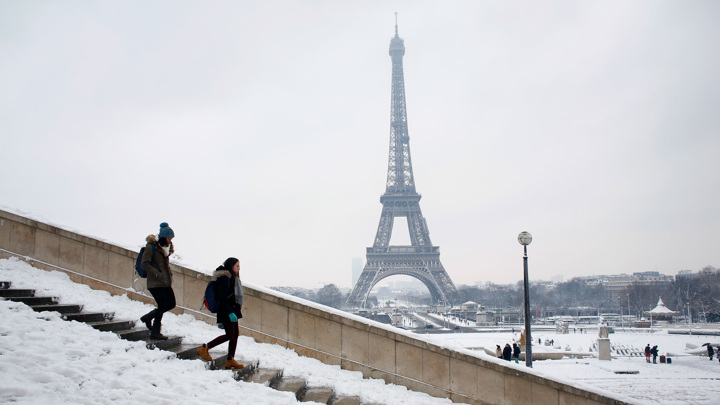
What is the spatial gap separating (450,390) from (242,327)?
373 centimetres

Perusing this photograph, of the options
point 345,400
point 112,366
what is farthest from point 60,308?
point 345,400

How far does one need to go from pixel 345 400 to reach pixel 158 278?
10.1 ft

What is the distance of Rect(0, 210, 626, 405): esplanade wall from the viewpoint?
879cm

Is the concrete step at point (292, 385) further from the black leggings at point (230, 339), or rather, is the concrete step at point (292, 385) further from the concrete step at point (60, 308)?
the concrete step at point (60, 308)

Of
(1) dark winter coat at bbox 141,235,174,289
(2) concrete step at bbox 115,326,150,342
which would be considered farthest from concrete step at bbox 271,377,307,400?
(1) dark winter coat at bbox 141,235,174,289

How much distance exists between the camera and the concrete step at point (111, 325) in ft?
23.4

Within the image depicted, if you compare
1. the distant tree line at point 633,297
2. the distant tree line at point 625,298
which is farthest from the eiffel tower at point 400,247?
the distant tree line at point 633,297

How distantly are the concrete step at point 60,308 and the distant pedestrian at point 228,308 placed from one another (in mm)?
2163

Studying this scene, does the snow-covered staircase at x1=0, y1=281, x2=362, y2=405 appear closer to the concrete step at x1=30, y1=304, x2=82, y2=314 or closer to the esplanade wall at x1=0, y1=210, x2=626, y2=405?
the concrete step at x1=30, y1=304, x2=82, y2=314

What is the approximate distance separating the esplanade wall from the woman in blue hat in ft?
7.21

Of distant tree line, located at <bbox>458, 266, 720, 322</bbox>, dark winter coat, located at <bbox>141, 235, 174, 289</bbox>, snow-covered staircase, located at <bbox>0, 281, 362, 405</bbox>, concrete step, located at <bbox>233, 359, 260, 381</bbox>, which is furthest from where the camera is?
distant tree line, located at <bbox>458, 266, 720, 322</bbox>

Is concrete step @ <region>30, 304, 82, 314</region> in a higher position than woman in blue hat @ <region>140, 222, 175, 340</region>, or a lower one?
lower

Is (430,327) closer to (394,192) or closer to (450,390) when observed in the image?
(394,192)

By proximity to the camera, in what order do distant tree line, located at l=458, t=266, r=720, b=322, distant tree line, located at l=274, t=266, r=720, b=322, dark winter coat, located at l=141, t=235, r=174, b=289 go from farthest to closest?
distant tree line, located at l=274, t=266, r=720, b=322 → distant tree line, located at l=458, t=266, r=720, b=322 → dark winter coat, located at l=141, t=235, r=174, b=289
